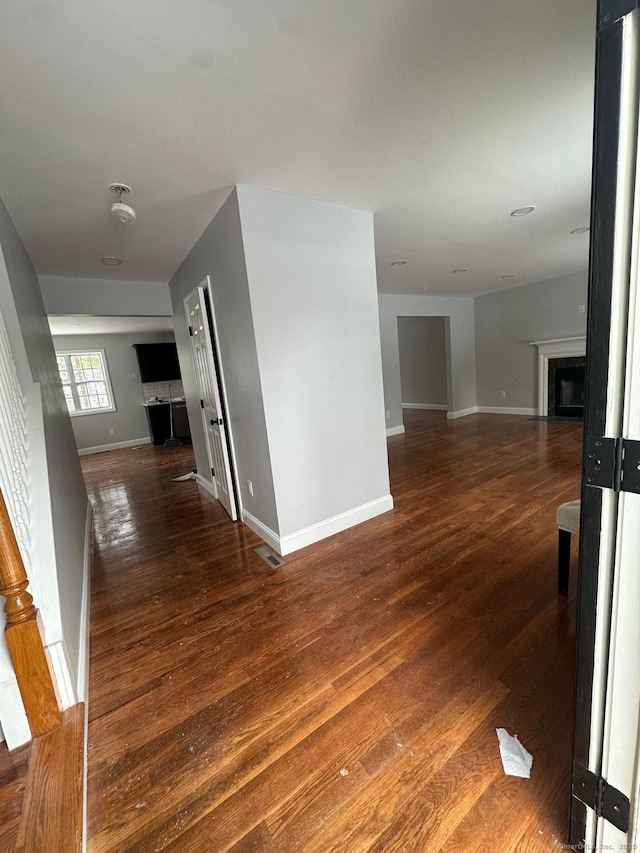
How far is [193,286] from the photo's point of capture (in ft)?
10.6

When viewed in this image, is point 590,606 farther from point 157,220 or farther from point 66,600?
point 157,220

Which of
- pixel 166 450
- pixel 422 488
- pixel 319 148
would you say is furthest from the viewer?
pixel 166 450

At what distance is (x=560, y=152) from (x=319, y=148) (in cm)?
158

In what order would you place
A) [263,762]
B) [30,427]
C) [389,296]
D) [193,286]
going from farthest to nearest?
[389,296], [193,286], [30,427], [263,762]

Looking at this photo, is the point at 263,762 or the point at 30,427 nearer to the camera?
the point at 263,762

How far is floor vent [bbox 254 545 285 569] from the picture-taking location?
7.84 feet

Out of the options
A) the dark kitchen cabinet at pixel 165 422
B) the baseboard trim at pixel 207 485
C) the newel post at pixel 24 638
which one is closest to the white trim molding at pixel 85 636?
the newel post at pixel 24 638

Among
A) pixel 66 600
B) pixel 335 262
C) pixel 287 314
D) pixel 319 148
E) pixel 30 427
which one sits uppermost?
pixel 319 148

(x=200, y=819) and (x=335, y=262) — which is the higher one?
(x=335, y=262)

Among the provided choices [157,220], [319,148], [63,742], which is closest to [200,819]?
[63,742]

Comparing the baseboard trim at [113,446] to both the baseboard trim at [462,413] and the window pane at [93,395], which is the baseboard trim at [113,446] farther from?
the baseboard trim at [462,413]

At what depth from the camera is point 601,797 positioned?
0.82 metres

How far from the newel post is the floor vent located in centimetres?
137

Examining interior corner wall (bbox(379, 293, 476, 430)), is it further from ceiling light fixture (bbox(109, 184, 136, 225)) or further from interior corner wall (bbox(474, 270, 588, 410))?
ceiling light fixture (bbox(109, 184, 136, 225))
